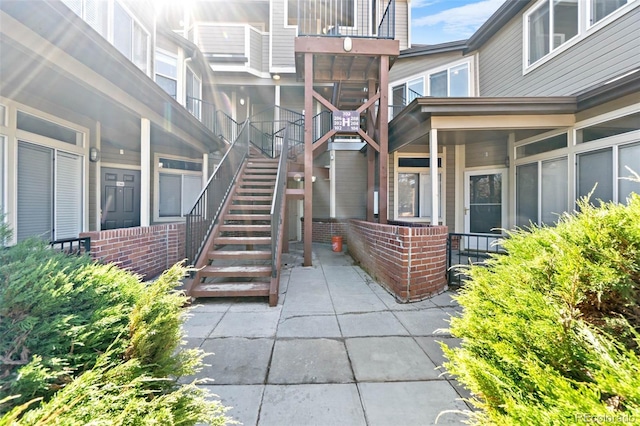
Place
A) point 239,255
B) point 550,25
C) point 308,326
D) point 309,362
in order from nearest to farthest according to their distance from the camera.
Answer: point 309,362, point 308,326, point 239,255, point 550,25

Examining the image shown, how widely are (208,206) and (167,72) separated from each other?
5.16 meters

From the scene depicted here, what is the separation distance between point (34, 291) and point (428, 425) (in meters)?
2.22

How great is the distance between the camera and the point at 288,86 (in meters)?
10.5

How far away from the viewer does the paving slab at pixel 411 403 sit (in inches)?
68.7

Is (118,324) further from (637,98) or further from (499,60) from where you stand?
(499,60)

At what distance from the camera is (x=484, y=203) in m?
7.53

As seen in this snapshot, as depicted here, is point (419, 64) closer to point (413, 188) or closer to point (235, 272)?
point (413, 188)

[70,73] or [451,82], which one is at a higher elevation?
[451,82]

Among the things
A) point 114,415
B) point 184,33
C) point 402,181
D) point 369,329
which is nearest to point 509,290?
point 369,329

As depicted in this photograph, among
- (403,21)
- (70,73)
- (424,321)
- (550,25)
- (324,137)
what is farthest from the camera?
(403,21)

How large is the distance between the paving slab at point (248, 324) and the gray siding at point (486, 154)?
6.66m

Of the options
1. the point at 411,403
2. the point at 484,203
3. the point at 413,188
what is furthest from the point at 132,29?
the point at 484,203

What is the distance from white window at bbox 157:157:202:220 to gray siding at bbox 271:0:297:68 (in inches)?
181

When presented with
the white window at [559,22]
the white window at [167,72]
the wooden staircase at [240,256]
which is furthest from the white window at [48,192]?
the white window at [559,22]
